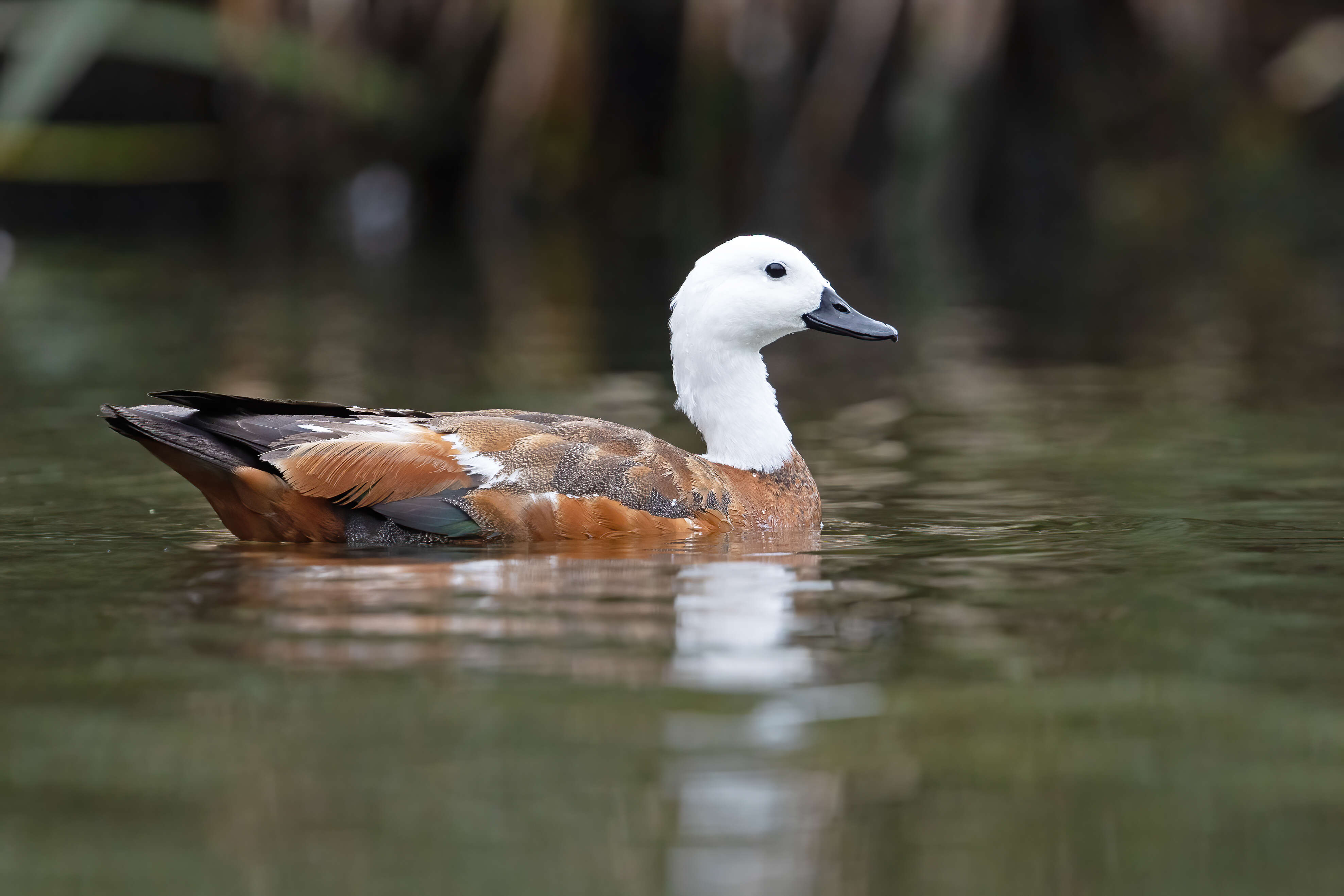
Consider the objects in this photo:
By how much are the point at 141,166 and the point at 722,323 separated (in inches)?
672

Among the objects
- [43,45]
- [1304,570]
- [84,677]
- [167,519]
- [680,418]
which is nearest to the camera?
[84,677]

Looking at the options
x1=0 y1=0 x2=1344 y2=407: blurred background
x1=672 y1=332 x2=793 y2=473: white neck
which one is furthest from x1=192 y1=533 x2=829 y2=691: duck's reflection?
x1=0 y1=0 x2=1344 y2=407: blurred background

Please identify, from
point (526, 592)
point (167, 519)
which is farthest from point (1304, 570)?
point (167, 519)

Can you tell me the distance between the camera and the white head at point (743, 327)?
303 inches

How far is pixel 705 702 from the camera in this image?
448 cm

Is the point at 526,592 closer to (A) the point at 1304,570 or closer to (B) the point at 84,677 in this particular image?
(B) the point at 84,677

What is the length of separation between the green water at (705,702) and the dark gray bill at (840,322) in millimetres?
747

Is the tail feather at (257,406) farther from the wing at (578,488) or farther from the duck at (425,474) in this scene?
the wing at (578,488)

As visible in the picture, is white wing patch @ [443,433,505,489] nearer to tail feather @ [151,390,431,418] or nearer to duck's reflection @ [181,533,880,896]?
duck's reflection @ [181,533,880,896]

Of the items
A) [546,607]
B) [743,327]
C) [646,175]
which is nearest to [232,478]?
[546,607]

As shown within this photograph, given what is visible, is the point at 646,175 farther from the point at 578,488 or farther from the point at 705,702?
the point at 705,702

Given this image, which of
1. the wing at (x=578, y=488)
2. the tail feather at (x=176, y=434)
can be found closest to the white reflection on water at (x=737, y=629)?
the wing at (x=578, y=488)

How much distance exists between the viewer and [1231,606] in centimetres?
555

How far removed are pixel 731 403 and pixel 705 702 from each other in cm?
339
